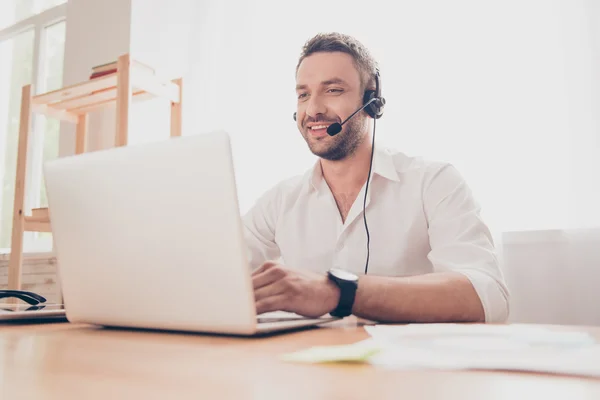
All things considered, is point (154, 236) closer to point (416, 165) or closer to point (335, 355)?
point (335, 355)

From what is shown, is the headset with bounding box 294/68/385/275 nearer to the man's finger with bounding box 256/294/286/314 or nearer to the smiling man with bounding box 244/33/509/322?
the smiling man with bounding box 244/33/509/322

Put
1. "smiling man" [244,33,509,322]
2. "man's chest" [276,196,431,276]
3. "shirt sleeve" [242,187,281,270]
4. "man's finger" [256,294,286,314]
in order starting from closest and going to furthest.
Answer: "man's finger" [256,294,286,314]
"smiling man" [244,33,509,322]
"man's chest" [276,196,431,276]
"shirt sleeve" [242,187,281,270]

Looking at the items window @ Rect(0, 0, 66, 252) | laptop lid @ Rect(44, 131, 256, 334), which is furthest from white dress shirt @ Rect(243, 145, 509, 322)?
window @ Rect(0, 0, 66, 252)

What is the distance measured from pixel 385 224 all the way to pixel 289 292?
67cm

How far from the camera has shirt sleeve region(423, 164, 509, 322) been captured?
98cm

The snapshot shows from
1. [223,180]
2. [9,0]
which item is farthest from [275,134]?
[9,0]

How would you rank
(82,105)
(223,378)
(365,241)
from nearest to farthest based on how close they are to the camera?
(223,378) < (365,241) < (82,105)

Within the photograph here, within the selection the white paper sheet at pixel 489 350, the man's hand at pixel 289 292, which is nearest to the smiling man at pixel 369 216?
the man's hand at pixel 289 292

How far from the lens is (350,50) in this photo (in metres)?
1.49

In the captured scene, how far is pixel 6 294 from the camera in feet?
3.51

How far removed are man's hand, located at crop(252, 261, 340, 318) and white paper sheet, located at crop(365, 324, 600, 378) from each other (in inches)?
7.5

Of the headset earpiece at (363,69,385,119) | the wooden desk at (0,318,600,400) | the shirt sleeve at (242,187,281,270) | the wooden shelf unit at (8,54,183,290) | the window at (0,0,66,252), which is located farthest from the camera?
the window at (0,0,66,252)

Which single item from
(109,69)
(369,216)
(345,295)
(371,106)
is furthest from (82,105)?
(345,295)

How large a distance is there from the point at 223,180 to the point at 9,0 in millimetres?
4157
